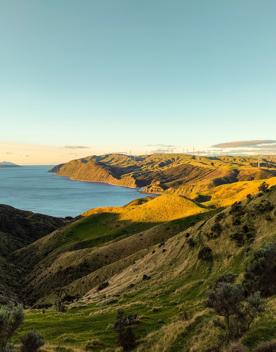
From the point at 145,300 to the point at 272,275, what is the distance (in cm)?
1824

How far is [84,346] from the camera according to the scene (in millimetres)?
24531

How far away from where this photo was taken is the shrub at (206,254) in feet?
154

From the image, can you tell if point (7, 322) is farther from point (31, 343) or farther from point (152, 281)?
point (152, 281)

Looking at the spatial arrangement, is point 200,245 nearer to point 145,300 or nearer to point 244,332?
point 145,300

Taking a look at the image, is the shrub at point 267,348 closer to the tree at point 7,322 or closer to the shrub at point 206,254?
the tree at point 7,322

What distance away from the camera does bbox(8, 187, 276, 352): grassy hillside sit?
22.7 meters

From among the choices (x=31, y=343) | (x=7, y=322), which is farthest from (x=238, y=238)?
(x=7, y=322)

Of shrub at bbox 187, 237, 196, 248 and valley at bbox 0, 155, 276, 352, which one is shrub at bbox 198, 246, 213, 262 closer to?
valley at bbox 0, 155, 276, 352

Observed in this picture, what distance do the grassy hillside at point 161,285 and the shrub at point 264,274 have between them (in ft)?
6.90

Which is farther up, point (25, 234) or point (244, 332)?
point (244, 332)

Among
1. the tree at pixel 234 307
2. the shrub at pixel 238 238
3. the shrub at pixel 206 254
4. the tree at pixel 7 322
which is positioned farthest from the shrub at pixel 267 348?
the shrub at pixel 206 254

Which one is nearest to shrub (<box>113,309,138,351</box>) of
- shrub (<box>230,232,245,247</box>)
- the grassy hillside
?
the grassy hillside

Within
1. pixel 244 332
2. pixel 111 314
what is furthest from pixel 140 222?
pixel 244 332

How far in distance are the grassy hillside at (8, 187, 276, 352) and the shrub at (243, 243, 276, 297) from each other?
2103mm
